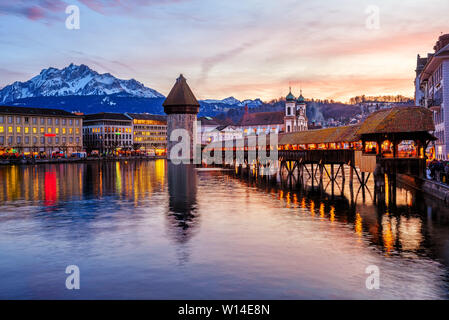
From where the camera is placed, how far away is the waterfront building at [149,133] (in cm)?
18300

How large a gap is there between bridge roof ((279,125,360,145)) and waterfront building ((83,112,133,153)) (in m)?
113

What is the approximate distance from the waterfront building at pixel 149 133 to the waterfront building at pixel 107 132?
439cm

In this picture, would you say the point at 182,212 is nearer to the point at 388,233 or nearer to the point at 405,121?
the point at 388,233

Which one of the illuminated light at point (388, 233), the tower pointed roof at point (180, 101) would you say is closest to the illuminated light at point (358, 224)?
the illuminated light at point (388, 233)

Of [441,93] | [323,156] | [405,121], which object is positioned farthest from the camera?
[441,93]

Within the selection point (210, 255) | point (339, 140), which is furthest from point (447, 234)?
point (339, 140)

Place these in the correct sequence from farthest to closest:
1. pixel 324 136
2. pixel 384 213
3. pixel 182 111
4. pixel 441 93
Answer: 1. pixel 182 111
2. pixel 324 136
3. pixel 441 93
4. pixel 384 213

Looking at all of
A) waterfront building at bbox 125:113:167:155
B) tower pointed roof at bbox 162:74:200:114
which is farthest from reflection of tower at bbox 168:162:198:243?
waterfront building at bbox 125:113:167:155

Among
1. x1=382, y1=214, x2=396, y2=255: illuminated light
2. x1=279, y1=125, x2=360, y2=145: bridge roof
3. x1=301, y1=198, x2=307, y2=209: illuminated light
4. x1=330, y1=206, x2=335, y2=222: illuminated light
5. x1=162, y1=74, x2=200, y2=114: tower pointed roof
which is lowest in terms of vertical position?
x1=382, y1=214, x2=396, y2=255: illuminated light

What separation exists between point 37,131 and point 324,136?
103836 millimetres

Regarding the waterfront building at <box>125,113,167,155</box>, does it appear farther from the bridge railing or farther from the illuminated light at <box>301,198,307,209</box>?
the illuminated light at <box>301,198,307,209</box>

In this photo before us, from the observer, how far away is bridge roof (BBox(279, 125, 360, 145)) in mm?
46500

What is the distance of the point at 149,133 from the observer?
188 m

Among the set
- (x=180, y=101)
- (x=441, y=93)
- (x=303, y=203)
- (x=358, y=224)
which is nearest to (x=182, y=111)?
(x=180, y=101)
